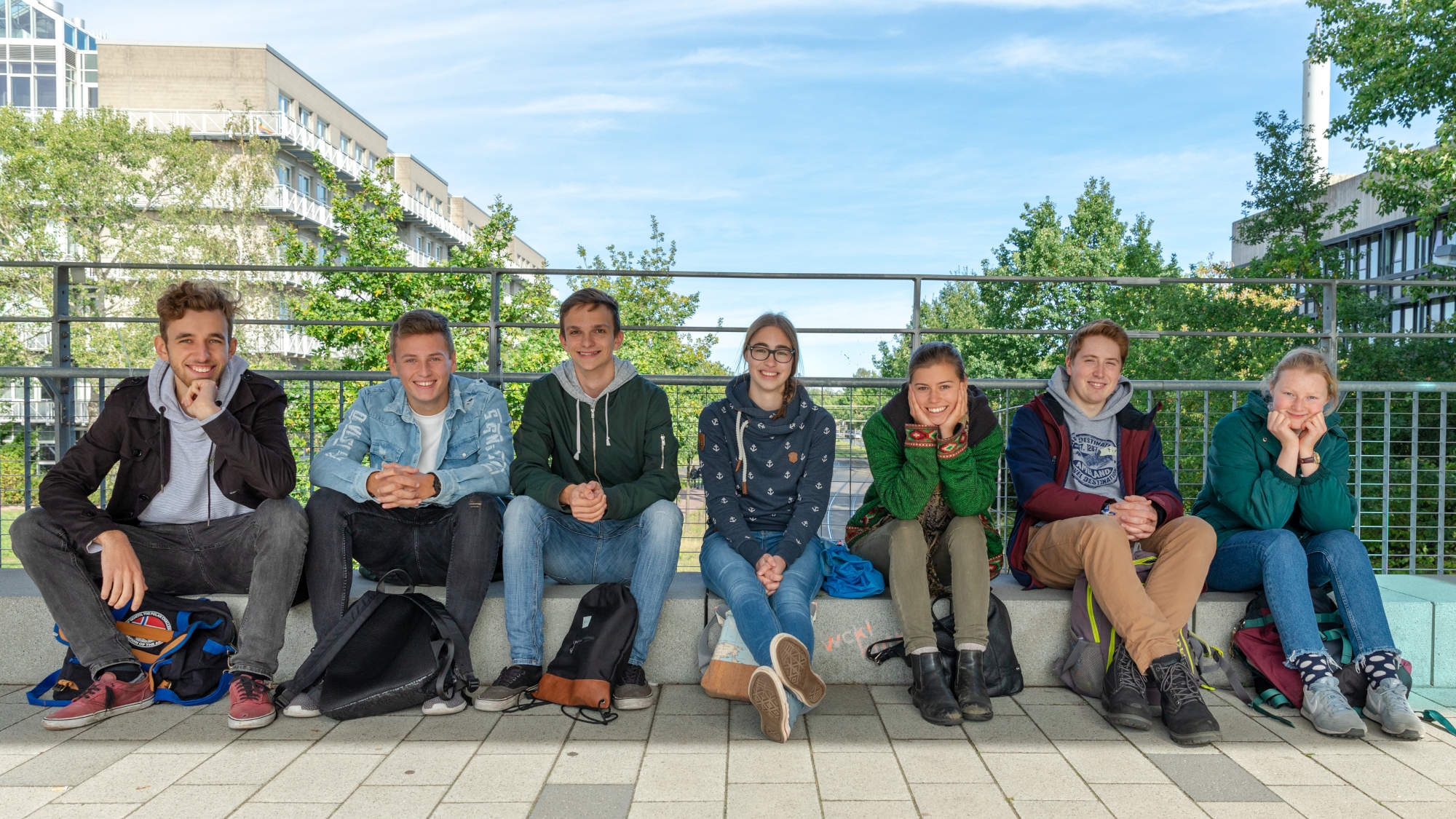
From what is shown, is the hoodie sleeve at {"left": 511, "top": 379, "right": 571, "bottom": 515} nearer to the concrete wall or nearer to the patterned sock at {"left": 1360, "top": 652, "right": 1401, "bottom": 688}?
the patterned sock at {"left": 1360, "top": 652, "right": 1401, "bottom": 688}

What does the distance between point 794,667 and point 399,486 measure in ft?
5.39

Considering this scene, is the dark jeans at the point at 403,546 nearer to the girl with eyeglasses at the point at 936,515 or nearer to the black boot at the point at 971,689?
the girl with eyeglasses at the point at 936,515

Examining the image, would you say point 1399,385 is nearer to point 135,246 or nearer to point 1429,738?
point 1429,738

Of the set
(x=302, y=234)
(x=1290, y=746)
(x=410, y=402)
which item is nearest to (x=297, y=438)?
(x=410, y=402)

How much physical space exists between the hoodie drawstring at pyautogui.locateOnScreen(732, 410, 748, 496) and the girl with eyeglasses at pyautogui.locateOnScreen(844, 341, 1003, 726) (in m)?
0.51

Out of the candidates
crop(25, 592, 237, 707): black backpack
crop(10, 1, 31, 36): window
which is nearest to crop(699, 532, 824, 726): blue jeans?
crop(25, 592, 237, 707): black backpack

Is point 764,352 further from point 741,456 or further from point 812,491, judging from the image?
point 812,491

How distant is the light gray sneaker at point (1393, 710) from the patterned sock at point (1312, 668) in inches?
5.9

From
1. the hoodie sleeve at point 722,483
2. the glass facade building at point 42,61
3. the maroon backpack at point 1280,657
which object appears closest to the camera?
the maroon backpack at point 1280,657

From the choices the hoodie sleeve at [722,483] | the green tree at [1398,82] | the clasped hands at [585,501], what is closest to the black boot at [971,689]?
the hoodie sleeve at [722,483]

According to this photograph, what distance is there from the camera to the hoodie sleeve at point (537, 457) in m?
3.76

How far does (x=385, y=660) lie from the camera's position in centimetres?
345

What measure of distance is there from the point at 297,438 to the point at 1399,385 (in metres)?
7.66

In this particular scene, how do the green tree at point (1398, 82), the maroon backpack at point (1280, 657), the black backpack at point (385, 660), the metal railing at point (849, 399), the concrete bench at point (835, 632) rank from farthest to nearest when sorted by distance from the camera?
1. the green tree at point (1398, 82)
2. the metal railing at point (849, 399)
3. the concrete bench at point (835, 632)
4. the maroon backpack at point (1280, 657)
5. the black backpack at point (385, 660)
